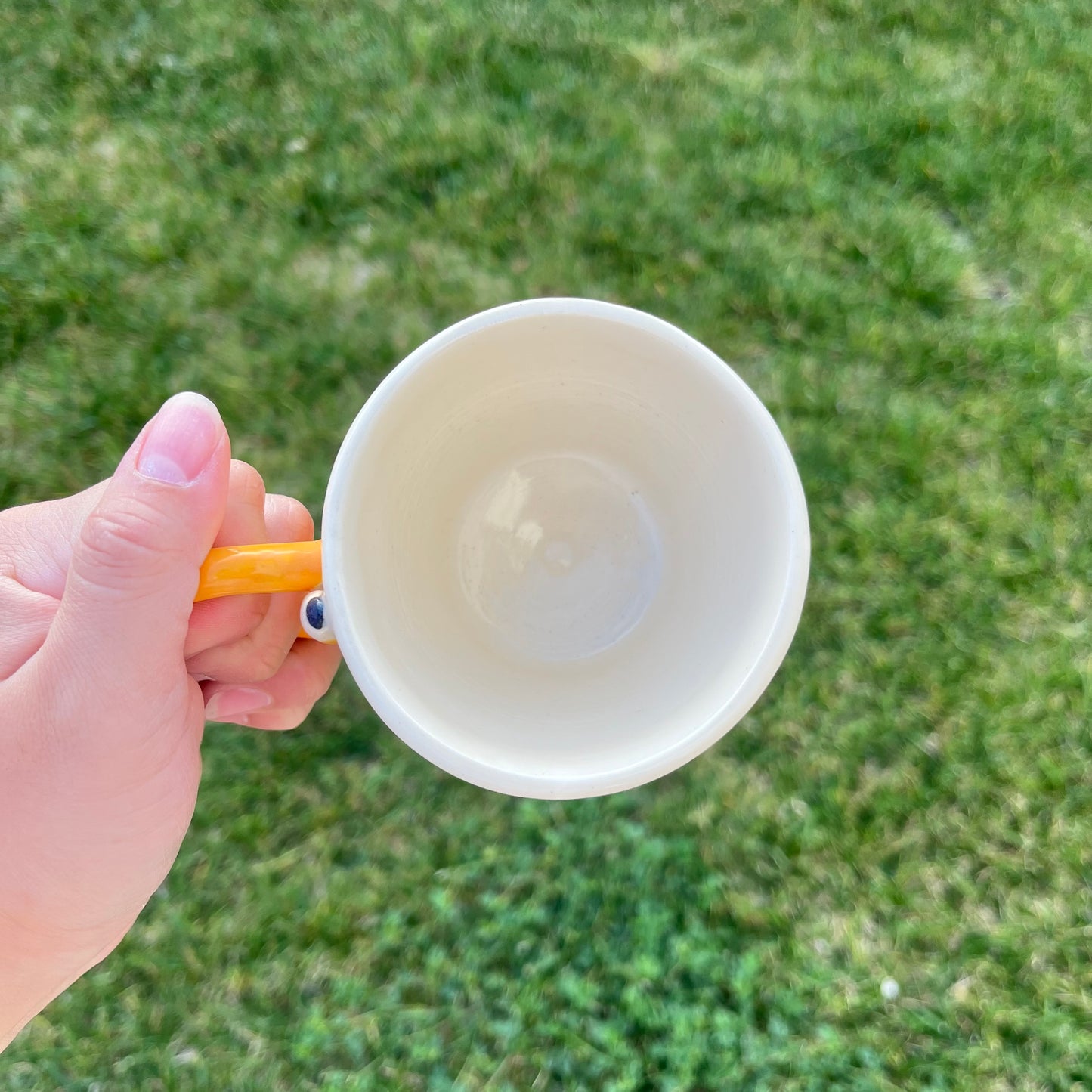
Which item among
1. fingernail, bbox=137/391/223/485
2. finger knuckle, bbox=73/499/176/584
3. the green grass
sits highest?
fingernail, bbox=137/391/223/485

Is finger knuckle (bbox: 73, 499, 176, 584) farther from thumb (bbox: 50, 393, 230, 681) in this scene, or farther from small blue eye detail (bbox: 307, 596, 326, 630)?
small blue eye detail (bbox: 307, 596, 326, 630)

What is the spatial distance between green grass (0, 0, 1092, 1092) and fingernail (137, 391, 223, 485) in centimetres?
105

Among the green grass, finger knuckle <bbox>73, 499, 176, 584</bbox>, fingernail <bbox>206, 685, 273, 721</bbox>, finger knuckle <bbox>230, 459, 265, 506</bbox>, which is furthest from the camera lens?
the green grass

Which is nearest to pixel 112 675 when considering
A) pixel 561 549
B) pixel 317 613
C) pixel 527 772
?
pixel 317 613

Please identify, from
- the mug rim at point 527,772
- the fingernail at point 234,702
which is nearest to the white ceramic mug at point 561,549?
the mug rim at point 527,772

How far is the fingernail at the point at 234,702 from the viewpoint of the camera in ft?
5.47

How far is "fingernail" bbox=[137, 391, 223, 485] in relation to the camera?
4.31ft

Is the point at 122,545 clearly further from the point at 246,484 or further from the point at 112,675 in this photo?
the point at 246,484

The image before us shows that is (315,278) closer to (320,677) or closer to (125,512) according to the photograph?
(320,677)

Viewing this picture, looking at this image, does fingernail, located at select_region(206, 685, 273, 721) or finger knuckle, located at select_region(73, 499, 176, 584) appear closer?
finger knuckle, located at select_region(73, 499, 176, 584)

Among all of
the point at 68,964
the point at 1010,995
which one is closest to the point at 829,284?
the point at 1010,995

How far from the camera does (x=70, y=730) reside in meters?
1.33

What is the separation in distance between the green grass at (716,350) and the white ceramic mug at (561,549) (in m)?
0.63

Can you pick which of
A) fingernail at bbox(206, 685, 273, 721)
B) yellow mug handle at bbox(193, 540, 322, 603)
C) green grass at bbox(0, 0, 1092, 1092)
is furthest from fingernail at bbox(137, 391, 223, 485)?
green grass at bbox(0, 0, 1092, 1092)
